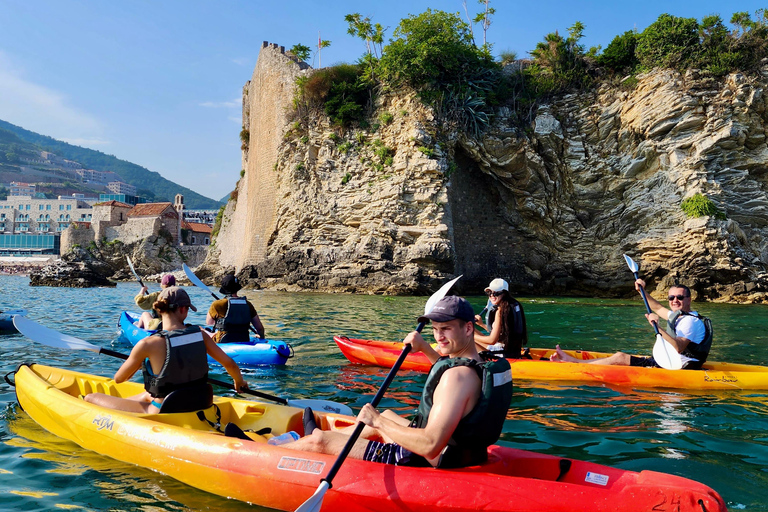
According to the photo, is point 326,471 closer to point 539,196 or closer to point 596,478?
point 596,478

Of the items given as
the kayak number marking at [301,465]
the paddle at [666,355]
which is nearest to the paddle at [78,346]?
the kayak number marking at [301,465]

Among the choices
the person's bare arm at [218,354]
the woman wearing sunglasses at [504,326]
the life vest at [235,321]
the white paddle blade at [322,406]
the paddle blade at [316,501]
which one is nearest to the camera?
the paddle blade at [316,501]

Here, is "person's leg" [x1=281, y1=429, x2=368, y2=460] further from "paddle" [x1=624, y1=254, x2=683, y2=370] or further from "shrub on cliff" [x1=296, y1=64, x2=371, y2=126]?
"shrub on cliff" [x1=296, y1=64, x2=371, y2=126]

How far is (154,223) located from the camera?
42.9 metres

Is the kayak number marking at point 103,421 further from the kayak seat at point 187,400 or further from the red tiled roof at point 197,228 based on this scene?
the red tiled roof at point 197,228

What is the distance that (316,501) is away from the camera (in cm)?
286

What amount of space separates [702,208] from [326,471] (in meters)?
20.4

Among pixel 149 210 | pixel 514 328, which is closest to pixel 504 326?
pixel 514 328

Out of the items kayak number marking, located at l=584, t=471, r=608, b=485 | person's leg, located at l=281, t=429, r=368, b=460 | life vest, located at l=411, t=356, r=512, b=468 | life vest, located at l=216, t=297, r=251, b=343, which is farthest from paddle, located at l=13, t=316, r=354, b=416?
life vest, located at l=216, t=297, r=251, b=343

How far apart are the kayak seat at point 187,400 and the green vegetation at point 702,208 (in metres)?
20.2

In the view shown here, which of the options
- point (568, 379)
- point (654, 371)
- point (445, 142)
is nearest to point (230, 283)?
point (568, 379)

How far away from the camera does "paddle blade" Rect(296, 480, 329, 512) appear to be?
2838 millimetres

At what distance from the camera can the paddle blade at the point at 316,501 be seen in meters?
2.84

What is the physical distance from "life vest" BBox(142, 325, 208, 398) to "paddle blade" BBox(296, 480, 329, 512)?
1.61 m
